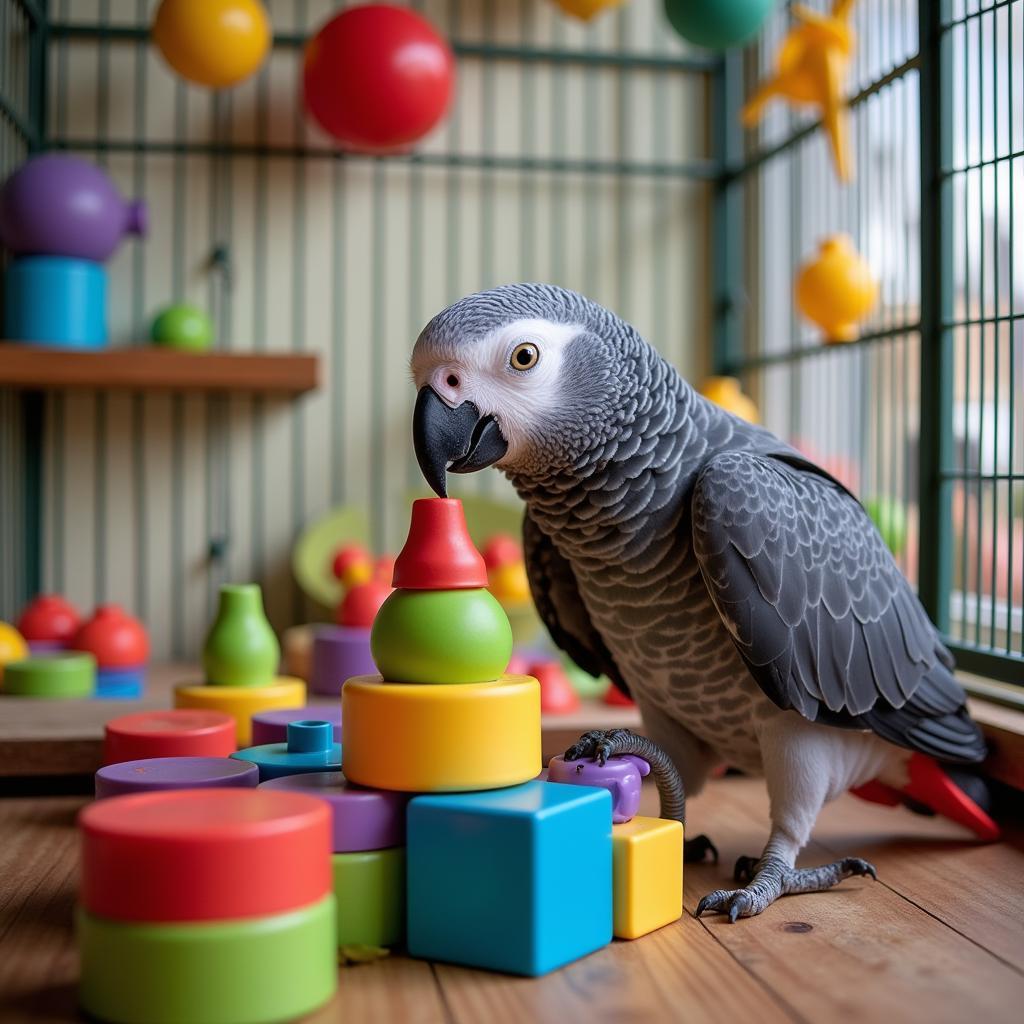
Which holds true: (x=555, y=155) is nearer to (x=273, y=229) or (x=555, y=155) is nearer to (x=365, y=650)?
(x=273, y=229)

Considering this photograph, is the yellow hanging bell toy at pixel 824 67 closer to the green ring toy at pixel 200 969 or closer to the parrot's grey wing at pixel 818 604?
the parrot's grey wing at pixel 818 604

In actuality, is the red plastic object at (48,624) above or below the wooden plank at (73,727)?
above

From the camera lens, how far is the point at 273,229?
8.10 feet

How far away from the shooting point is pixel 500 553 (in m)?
2.18

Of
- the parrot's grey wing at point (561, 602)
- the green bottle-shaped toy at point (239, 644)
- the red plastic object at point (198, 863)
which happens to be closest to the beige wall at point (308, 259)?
the green bottle-shaped toy at point (239, 644)

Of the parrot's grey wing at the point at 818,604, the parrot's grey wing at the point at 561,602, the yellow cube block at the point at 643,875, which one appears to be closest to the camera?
the yellow cube block at the point at 643,875

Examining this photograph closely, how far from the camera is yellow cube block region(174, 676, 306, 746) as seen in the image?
1421mm

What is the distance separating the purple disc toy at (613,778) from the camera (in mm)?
1021

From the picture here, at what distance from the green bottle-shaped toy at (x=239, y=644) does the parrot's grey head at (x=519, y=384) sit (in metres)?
0.46

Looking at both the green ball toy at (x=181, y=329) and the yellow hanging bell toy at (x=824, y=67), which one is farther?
the green ball toy at (x=181, y=329)

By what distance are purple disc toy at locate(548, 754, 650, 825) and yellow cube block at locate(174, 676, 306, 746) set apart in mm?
501

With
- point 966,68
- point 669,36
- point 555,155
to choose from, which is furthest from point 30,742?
point 669,36

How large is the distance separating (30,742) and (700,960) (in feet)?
3.09

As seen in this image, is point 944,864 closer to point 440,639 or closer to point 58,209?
point 440,639
